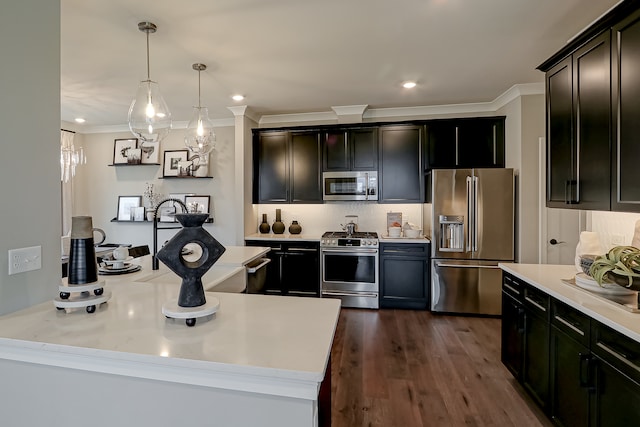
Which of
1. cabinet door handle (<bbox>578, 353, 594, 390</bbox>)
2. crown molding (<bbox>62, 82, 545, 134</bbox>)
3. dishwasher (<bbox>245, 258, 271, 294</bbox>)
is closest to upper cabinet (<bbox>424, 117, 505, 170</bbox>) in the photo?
crown molding (<bbox>62, 82, 545, 134</bbox>)

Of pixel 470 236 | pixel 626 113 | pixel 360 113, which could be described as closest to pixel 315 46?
pixel 360 113

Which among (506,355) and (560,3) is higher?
(560,3)

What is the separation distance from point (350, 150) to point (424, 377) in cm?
303

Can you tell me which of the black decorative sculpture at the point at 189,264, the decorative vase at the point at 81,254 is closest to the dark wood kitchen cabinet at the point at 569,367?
the black decorative sculpture at the point at 189,264

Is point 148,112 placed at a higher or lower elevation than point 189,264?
higher

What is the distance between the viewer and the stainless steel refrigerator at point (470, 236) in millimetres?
3883

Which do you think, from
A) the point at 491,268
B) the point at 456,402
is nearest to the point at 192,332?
the point at 456,402

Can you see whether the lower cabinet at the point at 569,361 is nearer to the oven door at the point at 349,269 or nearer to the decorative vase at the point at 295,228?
the oven door at the point at 349,269

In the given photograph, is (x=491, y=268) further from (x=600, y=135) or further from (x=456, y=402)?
(x=600, y=135)

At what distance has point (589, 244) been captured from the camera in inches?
83.8

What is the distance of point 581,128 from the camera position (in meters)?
2.09

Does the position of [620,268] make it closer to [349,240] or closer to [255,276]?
[255,276]

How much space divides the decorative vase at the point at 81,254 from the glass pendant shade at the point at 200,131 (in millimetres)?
1844

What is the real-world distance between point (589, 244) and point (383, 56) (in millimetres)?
2196
